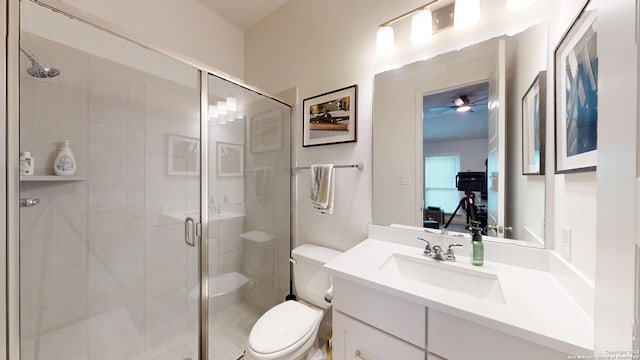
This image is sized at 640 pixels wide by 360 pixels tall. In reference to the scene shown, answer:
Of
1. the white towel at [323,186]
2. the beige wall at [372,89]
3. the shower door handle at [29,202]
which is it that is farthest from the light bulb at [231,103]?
the shower door handle at [29,202]

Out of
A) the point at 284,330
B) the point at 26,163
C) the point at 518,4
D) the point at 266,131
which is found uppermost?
the point at 518,4

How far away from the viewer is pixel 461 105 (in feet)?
3.93

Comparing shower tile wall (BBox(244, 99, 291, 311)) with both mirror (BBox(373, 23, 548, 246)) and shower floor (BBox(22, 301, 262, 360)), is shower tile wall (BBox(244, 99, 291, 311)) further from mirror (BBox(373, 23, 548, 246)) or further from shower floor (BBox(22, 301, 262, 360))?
mirror (BBox(373, 23, 548, 246))

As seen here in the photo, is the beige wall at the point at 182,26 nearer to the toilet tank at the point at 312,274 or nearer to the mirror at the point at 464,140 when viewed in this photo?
the mirror at the point at 464,140

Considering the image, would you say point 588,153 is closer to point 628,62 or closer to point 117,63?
point 628,62

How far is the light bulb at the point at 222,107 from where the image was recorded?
5.10 feet

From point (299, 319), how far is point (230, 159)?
119cm

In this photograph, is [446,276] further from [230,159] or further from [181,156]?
[181,156]

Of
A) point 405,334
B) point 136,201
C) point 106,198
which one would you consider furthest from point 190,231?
point 405,334

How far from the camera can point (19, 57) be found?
84 cm

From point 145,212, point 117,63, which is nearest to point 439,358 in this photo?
point 145,212

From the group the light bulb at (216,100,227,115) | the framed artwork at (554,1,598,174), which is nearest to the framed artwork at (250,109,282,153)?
the light bulb at (216,100,227,115)

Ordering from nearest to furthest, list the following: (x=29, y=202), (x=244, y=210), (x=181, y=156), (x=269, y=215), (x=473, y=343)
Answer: (x=473, y=343) → (x=29, y=202) → (x=181, y=156) → (x=244, y=210) → (x=269, y=215)

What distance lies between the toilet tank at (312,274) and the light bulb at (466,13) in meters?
1.50
